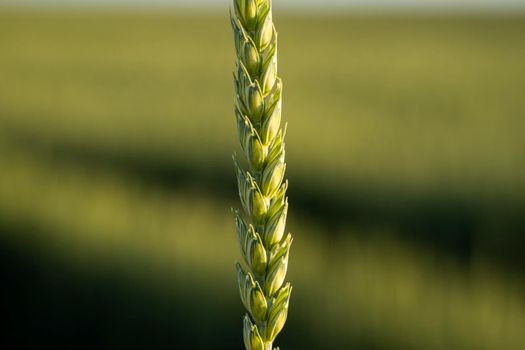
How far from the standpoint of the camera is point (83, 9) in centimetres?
2491

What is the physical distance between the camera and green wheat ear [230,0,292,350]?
537 mm

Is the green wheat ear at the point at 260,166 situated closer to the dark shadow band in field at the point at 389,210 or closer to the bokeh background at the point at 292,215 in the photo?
the bokeh background at the point at 292,215

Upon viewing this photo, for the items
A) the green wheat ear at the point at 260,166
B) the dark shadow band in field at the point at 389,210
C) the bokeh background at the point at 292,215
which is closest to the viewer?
the green wheat ear at the point at 260,166

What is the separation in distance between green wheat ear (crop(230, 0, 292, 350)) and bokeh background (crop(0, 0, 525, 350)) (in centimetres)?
275

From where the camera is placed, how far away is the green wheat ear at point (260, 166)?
0.54 metres

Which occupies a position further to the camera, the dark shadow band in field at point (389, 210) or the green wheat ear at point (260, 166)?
the dark shadow band in field at point (389, 210)

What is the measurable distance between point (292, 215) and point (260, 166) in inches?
156

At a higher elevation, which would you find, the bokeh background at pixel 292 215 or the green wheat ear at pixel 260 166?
the green wheat ear at pixel 260 166

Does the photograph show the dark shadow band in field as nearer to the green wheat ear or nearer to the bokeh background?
the bokeh background

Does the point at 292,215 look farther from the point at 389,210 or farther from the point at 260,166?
the point at 260,166

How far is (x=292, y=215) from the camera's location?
4.52m

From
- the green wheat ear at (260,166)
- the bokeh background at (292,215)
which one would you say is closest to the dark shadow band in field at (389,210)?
the bokeh background at (292,215)

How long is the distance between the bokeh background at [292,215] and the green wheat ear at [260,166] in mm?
2749

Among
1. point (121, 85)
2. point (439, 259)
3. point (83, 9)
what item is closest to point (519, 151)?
point (439, 259)
